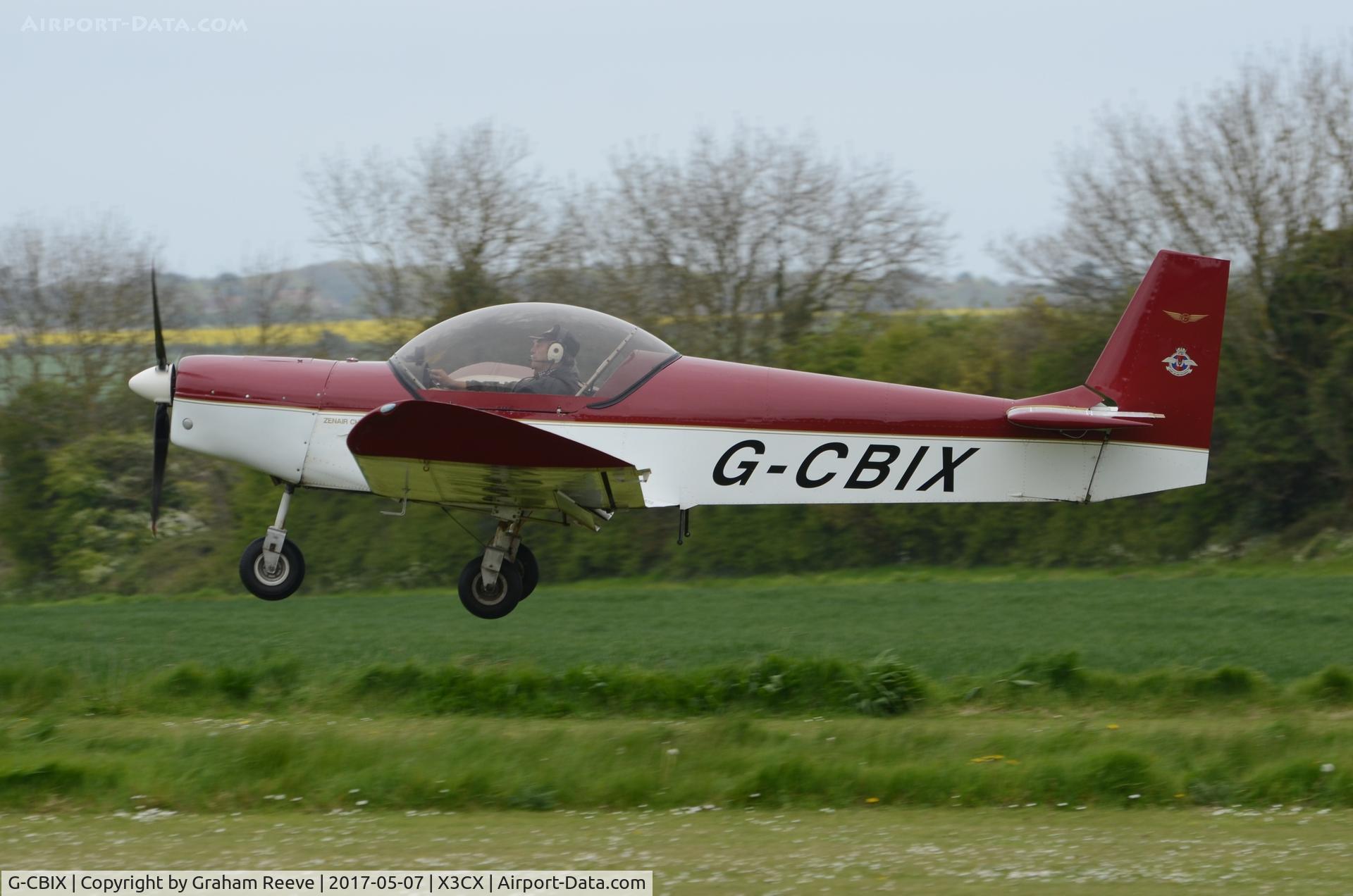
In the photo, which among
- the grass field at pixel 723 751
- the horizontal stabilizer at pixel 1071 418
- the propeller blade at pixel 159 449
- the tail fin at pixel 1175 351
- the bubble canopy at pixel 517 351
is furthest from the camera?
the propeller blade at pixel 159 449

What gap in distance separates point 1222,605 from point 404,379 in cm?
1104

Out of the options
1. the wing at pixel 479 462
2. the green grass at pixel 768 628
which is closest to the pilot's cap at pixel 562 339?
the wing at pixel 479 462

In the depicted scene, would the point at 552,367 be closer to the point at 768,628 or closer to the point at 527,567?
the point at 527,567

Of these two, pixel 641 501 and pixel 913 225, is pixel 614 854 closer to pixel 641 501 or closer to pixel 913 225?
pixel 641 501

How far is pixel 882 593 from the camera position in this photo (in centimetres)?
1844

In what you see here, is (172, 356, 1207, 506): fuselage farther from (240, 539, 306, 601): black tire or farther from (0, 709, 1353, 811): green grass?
(0, 709, 1353, 811): green grass

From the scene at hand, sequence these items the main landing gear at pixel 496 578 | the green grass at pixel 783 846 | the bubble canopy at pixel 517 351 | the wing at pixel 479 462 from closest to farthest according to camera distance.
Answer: the green grass at pixel 783 846 < the wing at pixel 479 462 < the bubble canopy at pixel 517 351 < the main landing gear at pixel 496 578

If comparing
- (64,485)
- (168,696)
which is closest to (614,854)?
(168,696)

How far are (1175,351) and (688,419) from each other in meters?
3.16

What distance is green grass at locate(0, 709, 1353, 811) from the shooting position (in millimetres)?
9148

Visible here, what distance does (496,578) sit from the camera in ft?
30.5

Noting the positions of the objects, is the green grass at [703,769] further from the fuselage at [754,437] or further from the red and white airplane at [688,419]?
the fuselage at [754,437]

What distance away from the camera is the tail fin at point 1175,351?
9.13 metres

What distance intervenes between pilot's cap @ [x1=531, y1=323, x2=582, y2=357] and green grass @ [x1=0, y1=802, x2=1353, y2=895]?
9.43ft
